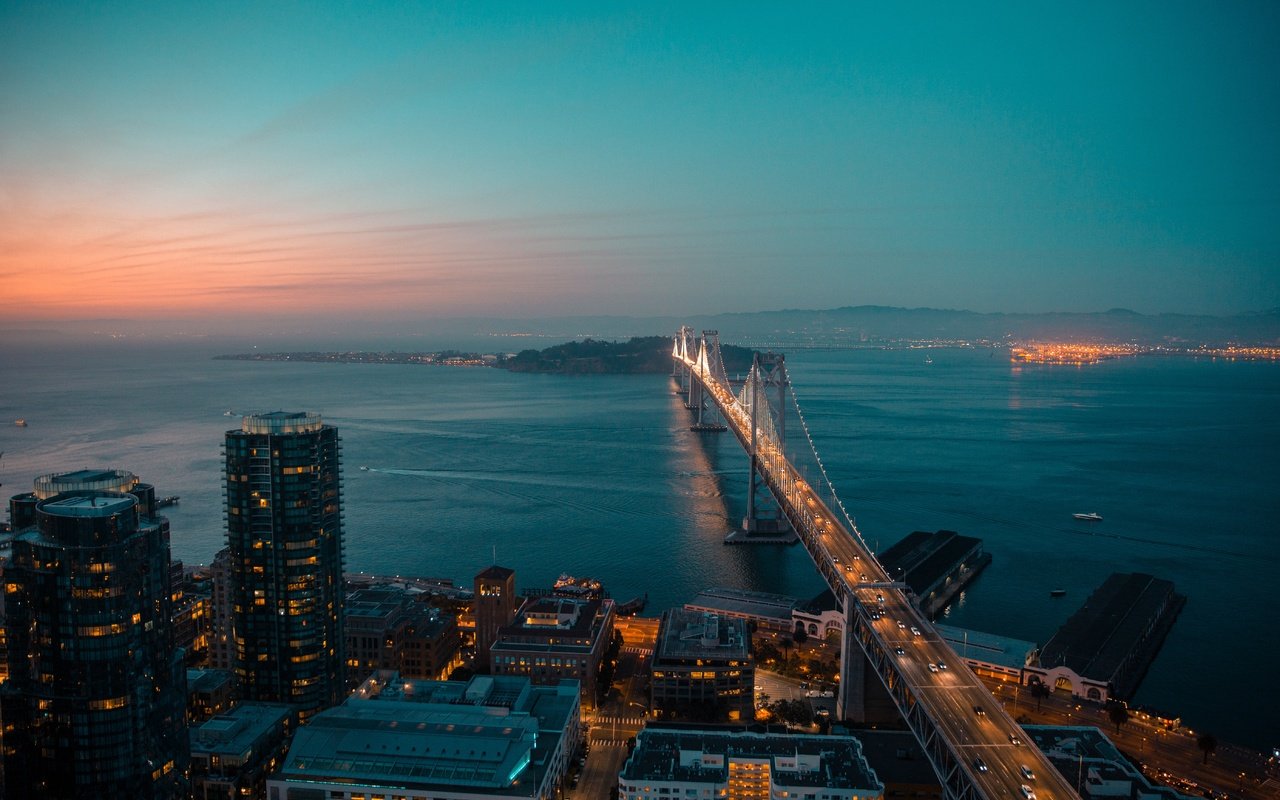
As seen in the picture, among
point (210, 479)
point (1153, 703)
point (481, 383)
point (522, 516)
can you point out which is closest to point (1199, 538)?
point (1153, 703)

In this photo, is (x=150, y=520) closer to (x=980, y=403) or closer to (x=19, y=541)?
(x=19, y=541)

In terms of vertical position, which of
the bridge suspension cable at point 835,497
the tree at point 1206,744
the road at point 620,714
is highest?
the bridge suspension cable at point 835,497

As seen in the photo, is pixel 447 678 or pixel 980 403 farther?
pixel 980 403

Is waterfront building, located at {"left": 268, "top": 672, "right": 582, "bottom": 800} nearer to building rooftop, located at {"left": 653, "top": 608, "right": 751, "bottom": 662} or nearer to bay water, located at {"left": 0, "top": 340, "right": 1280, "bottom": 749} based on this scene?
building rooftop, located at {"left": 653, "top": 608, "right": 751, "bottom": 662}

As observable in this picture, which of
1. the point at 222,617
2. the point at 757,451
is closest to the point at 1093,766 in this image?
the point at 222,617

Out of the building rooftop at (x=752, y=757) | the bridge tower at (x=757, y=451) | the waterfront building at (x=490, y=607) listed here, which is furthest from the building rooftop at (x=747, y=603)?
the building rooftop at (x=752, y=757)

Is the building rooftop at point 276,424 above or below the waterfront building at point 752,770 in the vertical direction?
above

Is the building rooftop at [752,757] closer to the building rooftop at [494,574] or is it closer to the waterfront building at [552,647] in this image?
the waterfront building at [552,647]
